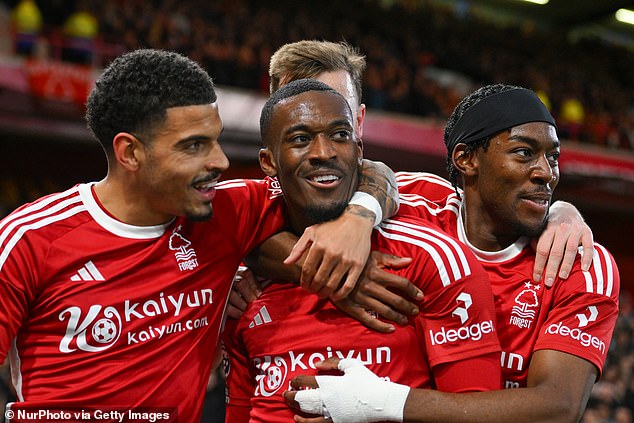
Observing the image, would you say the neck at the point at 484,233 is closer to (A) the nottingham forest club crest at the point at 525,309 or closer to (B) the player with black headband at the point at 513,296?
(B) the player with black headband at the point at 513,296

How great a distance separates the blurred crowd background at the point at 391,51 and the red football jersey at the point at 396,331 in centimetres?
437

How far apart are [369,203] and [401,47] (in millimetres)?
15076

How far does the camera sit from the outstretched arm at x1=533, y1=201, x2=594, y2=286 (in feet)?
8.76

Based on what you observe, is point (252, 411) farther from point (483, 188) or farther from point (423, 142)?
point (423, 142)

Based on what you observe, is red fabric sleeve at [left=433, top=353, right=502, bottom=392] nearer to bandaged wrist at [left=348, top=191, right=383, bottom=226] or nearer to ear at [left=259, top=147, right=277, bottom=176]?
bandaged wrist at [left=348, top=191, right=383, bottom=226]

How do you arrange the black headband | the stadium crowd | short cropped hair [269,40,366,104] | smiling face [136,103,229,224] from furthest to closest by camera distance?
the stadium crowd
short cropped hair [269,40,366,104]
the black headband
smiling face [136,103,229,224]

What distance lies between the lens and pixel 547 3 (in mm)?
21734

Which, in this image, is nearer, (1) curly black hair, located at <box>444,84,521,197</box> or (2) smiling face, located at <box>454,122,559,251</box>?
(2) smiling face, located at <box>454,122,559,251</box>

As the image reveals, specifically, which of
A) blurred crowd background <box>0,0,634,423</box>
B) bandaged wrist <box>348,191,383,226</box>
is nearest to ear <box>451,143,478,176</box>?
bandaged wrist <box>348,191,383,226</box>

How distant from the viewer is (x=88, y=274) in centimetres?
252

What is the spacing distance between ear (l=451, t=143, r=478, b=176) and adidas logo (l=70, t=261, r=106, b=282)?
1361 millimetres

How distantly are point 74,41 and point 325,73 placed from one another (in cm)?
862

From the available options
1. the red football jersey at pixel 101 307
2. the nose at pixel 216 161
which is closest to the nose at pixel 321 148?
the nose at pixel 216 161

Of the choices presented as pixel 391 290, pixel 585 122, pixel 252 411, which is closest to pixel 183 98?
pixel 391 290
